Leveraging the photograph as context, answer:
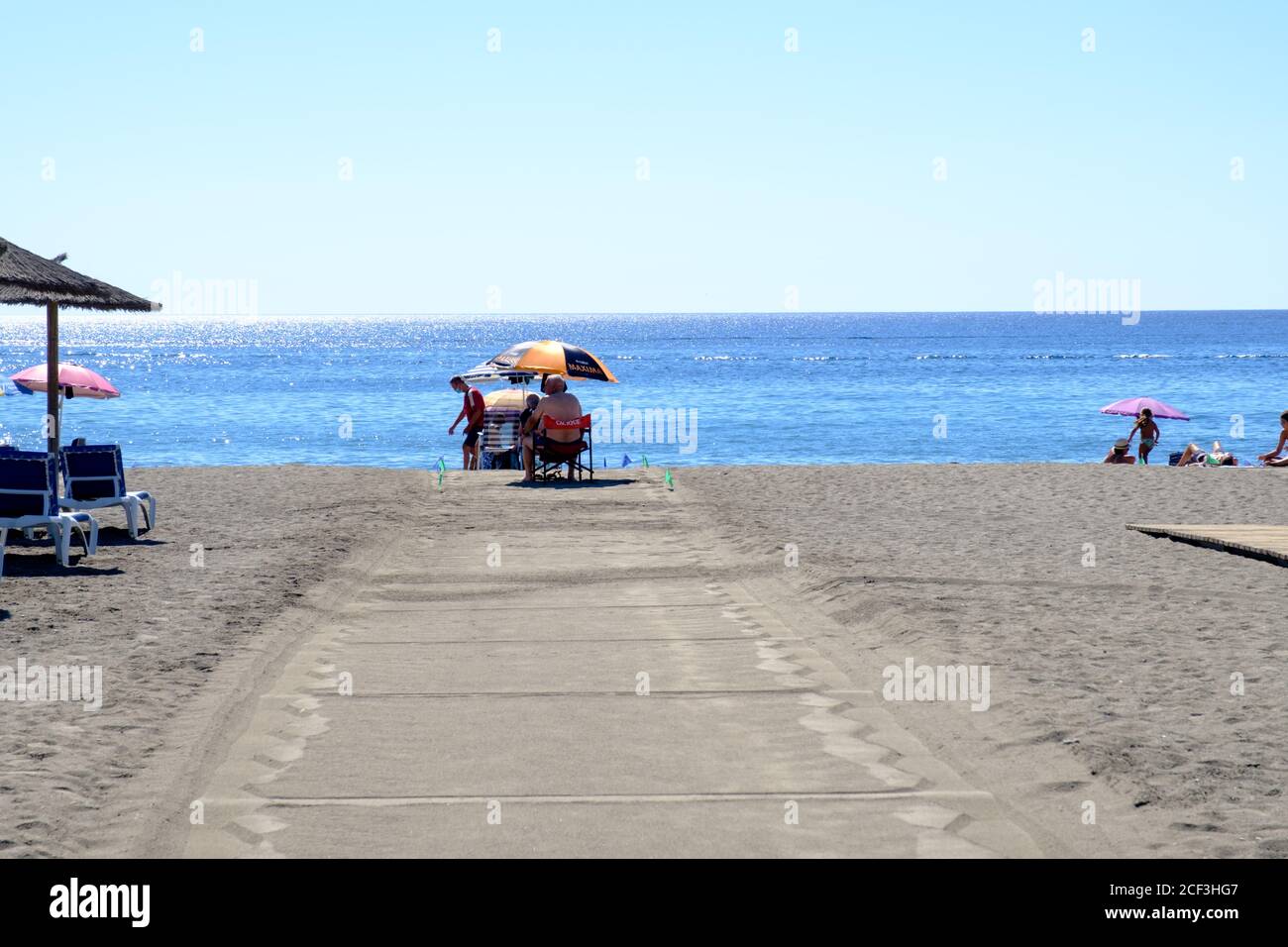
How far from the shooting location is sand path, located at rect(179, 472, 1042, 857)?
461cm

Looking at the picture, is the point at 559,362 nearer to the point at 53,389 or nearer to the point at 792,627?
the point at 53,389

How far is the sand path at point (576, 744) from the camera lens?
15.1 ft

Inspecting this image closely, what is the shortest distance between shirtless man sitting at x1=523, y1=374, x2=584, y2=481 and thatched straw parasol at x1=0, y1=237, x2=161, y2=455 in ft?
16.7

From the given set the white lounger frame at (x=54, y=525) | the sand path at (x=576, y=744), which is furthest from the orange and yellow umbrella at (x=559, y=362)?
the sand path at (x=576, y=744)

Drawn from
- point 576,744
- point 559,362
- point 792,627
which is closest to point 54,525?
point 792,627

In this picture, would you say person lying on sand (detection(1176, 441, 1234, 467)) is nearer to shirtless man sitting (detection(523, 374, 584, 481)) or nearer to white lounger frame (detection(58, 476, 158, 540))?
shirtless man sitting (detection(523, 374, 584, 481))

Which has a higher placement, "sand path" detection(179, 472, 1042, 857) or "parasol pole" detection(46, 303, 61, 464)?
"parasol pole" detection(46, 303, 61, 464)

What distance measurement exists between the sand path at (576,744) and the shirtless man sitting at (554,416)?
7.49 m

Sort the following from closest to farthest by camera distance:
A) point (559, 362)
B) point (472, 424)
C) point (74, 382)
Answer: point (74, 382) → point (559, 362) → point (472, 424)

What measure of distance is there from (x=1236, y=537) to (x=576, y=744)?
25.7 ft

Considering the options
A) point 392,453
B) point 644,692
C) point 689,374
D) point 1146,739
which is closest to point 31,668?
point 644,692

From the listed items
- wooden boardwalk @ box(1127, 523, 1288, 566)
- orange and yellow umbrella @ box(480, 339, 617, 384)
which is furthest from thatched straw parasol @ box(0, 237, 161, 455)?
wooden boardwalk @ box(1127, 523, 1288, 566)

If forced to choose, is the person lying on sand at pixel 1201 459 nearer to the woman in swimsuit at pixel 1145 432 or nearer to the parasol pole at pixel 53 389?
the woman in swimsuit at pixel 1145 432

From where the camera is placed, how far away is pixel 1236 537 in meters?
11.5
